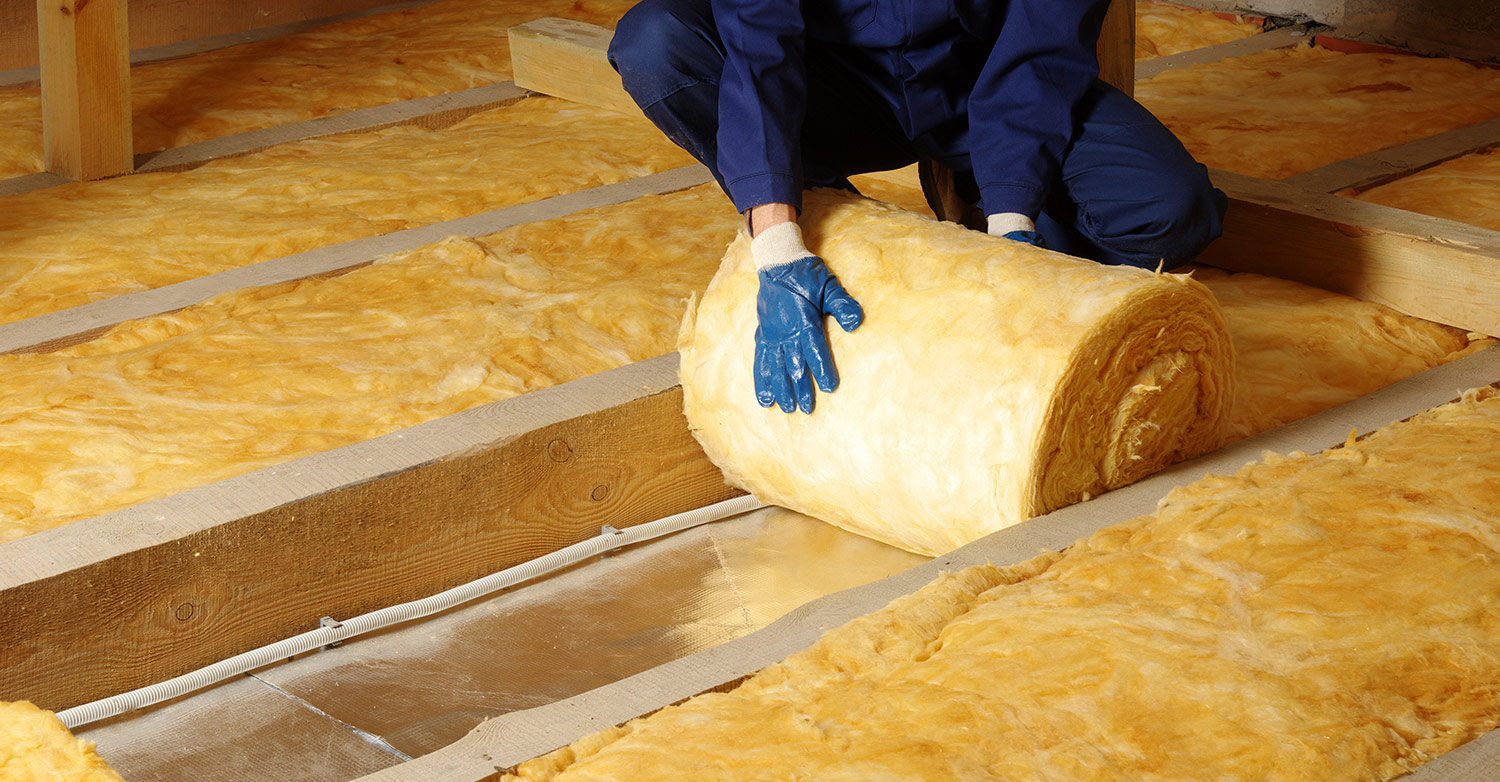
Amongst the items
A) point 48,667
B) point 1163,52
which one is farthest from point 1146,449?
point 1163,52

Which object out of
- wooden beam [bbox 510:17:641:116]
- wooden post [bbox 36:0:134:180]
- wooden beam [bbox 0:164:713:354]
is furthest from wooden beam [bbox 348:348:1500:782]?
wooden post [bbox 36:0:134:180]

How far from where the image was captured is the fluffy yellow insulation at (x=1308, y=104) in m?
4.09

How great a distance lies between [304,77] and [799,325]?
129 inches

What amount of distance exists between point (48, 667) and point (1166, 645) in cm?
173

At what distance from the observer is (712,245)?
3438 mm

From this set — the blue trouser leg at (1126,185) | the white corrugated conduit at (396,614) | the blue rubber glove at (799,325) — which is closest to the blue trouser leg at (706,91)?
the blue trouser leg at (1126,185)

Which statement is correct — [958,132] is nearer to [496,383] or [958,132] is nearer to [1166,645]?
[496,383]

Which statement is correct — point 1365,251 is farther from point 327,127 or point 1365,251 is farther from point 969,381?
point 327,127

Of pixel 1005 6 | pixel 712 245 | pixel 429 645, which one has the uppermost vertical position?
pixel 1005 6

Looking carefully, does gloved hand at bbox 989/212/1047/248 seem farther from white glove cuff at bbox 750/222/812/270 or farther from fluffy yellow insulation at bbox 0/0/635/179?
fluffy yellow insulation at bbox 0/0/635/179

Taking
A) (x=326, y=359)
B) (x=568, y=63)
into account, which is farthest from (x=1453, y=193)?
(x=326, y=359)

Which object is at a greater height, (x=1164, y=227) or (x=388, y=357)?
(x=1164, y=227)

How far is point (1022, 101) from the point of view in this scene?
2.68 m

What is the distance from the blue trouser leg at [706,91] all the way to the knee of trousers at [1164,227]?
48cm
